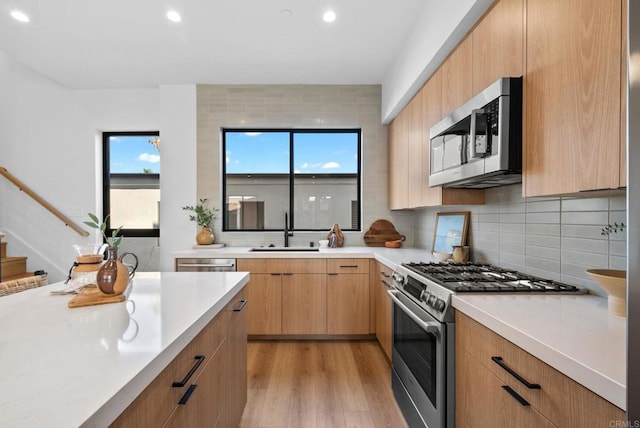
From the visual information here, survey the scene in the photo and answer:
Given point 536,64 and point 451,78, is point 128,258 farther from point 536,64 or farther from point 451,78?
point 536,64

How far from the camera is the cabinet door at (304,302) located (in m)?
3.06

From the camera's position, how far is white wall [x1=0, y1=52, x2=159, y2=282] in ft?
12.3

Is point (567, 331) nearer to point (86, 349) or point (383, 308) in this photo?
point (86, 349)

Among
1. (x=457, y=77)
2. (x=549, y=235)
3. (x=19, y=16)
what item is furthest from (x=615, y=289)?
(x=19, y=16)

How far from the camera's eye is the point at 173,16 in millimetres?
2391

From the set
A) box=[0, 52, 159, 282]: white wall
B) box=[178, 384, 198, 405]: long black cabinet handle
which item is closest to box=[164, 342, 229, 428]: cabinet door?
box=[178, 384, 198, 405]: long black cabinet handle

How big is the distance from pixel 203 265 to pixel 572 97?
3039 mm

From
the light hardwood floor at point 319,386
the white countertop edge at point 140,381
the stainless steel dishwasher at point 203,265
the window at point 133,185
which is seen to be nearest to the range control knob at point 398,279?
the light hardwood floor at point 319,386

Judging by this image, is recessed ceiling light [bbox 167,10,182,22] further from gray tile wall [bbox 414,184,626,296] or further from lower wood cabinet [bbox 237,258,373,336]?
gray tile wall [bbox 414,184,626,296]

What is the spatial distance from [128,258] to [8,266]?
3.84 feet

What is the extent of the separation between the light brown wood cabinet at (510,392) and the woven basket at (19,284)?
2013mm

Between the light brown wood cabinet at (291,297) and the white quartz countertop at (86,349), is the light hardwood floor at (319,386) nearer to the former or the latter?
the light brown wood cabinet at (291,297)

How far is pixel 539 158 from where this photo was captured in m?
1.21

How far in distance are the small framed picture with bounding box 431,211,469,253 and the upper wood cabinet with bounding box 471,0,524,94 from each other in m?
1.12
